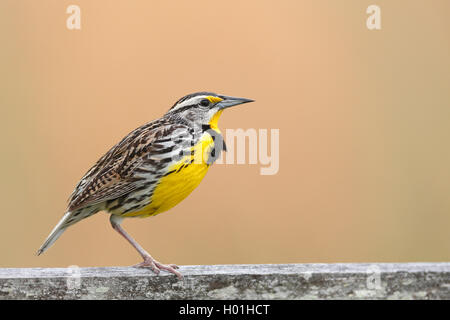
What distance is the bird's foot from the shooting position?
5.82ft

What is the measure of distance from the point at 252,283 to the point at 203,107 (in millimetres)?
559

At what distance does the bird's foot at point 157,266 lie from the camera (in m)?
1.77

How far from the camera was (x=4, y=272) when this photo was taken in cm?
180

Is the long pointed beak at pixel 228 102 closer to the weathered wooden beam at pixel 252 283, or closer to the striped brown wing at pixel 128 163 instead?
the striped brown wing at pixel 128 163

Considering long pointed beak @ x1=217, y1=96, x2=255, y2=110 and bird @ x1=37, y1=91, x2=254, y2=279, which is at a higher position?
long pointed beak @ x1=217, y1=96, x2=255, y2=110

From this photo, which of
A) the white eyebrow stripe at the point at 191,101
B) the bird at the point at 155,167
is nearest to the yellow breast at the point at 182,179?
the bird at the point at 155,167

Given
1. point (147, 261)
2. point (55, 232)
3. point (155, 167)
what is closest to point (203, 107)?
point (155, 167)

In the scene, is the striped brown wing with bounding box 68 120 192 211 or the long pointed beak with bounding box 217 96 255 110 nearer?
the long pointed beak with bounding box 217 96 255 110

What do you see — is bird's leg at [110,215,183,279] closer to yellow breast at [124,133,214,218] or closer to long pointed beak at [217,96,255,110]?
yellow breast at [124,133,214,218]

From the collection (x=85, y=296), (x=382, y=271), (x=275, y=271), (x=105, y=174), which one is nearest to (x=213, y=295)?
(x=275, y=271)

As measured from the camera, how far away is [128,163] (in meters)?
2.08

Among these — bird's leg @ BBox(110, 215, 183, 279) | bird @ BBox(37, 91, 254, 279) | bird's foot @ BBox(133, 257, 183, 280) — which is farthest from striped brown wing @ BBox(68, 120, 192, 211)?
bird's foot @ BBox(133, 257, 183, 280)

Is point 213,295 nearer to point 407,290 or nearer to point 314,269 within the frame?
point 314,269

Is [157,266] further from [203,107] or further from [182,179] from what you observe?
[203,107]
